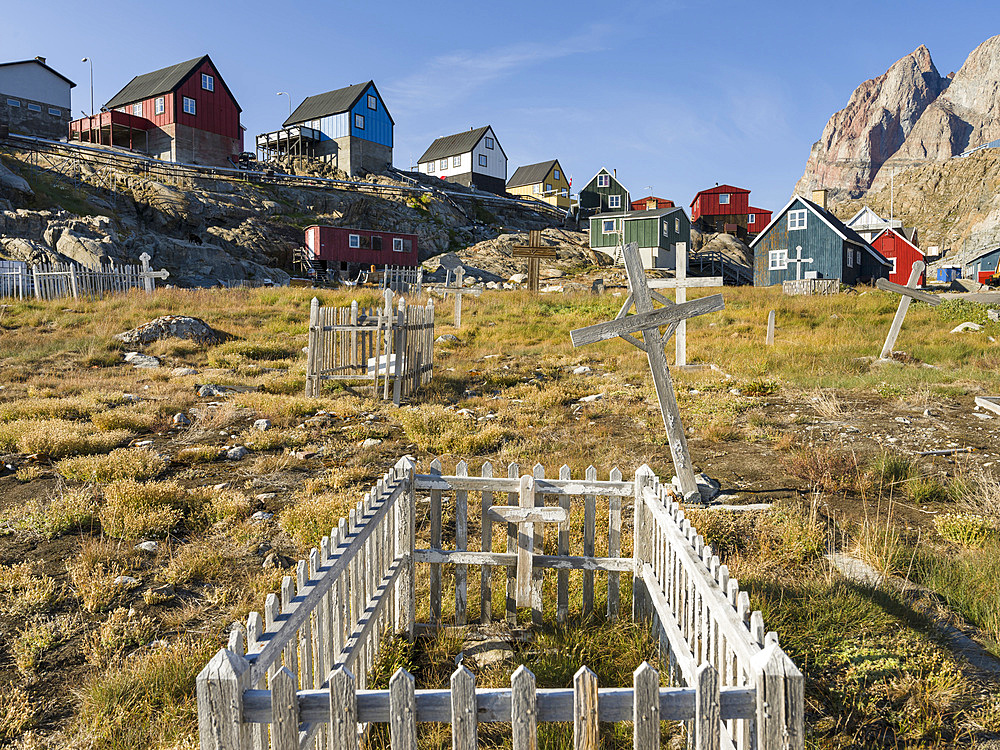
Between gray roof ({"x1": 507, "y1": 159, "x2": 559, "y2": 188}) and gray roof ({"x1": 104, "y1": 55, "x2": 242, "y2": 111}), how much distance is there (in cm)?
3372

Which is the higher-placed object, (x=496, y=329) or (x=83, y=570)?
(x=496, y=329)

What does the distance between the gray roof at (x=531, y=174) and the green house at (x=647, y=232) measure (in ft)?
81.1

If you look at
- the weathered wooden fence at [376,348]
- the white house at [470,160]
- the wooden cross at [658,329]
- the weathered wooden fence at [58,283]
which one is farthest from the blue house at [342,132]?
the wooden cross at [658,329]

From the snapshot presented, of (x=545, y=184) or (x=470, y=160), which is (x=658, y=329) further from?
(x=545, y=184)

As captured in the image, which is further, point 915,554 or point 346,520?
point 915,554

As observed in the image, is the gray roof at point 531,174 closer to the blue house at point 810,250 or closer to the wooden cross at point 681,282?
the blue house at point 810,250

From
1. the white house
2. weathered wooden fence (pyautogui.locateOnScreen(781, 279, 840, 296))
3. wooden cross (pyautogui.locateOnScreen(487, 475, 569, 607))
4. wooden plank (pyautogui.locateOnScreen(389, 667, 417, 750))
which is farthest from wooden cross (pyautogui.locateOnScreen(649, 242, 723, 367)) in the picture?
the white house

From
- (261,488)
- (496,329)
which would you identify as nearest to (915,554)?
(261,488)

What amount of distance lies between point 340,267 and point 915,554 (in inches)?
1730

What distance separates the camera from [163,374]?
1305cm

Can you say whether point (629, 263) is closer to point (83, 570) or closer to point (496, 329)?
point (83, 570)

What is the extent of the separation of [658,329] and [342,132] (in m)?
59.5

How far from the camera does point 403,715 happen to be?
1850 mm

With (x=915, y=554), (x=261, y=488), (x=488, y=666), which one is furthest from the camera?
(x=261, y=488)
